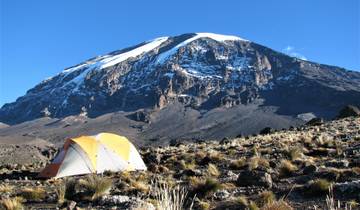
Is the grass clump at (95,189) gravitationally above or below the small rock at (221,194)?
above

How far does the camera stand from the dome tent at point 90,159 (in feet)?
62.5

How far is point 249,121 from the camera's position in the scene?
185m

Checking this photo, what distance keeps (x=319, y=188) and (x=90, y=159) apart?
33.0ft

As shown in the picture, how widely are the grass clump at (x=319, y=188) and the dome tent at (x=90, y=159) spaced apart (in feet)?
29.9

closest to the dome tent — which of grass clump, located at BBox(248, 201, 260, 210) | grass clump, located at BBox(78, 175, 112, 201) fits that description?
grass clump, located at BBox(78, 175, 112, 201)

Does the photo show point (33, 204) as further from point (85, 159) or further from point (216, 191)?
point (85, 159)

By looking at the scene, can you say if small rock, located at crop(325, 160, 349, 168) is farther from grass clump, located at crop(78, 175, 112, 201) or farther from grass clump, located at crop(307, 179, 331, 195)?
grass clump, located at crop(78, 175, 112, 201)

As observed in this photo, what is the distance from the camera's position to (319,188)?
11.2 m

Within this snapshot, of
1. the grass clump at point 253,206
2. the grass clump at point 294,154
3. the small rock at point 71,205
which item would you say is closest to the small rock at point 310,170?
the grass clump at point 294,154

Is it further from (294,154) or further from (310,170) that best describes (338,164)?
(294,154)

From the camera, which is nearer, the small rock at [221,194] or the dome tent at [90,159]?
the small rock at [221,194]

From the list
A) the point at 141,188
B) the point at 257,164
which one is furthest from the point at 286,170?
the point at 141,188

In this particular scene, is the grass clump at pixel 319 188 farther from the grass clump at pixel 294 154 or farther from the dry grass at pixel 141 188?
the grass clump at pixel 294 154

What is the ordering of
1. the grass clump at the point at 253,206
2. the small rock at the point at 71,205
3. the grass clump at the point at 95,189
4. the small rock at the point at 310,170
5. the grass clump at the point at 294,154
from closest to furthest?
the grass clump at the point at 253,206, the small rock at the point at 71,205, the grass clump at the point at 95,189, the small rock at the point at 310,170, the grass clump at the point at 294,154
